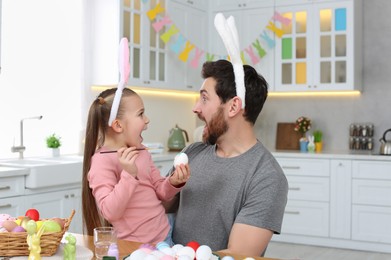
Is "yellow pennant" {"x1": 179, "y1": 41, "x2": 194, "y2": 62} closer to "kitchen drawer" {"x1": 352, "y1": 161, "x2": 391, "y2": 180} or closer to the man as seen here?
"kitchen drawer" {"x1": 352, "y1": 161, "x2": 391, "y2": 180}

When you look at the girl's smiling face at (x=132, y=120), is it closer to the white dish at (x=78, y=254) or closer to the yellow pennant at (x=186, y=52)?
the white dish at (x=78, y=254)

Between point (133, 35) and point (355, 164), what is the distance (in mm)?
2141

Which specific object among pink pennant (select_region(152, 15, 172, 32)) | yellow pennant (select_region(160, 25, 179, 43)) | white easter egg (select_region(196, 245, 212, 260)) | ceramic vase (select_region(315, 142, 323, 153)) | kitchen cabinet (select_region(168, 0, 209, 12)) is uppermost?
kitchen cabinet (select_region(168, 0, 209, 12))

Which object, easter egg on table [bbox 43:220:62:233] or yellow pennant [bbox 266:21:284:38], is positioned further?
yellow pennant [bbox 266:21:284:38]

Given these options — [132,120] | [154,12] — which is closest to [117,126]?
[132,120]

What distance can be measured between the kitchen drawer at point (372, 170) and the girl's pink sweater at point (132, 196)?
3.16 metres

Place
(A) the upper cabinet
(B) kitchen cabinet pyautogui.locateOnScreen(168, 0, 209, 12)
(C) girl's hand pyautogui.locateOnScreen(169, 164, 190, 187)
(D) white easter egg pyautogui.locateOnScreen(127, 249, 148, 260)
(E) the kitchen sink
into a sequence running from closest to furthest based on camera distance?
(D) white easter egg pyautogui.locateOnScreen(127, 249, 148, 260) < (C) girl's hand pyautogui.locateOnScreen(169, 164, 190, 187) < (E) the kitchen sink < (A) the upper cabinet < (B) kitchen cabinet pyautogui.locateOnScreen(168, 0, 209, 12)

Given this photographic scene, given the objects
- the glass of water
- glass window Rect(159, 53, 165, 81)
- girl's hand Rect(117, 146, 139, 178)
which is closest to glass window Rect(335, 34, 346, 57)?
glass window Rect(159, 53, 165, 81)

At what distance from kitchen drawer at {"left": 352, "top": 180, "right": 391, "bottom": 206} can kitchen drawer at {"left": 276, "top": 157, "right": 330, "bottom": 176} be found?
0.28 metres

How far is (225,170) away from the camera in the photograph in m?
2.22

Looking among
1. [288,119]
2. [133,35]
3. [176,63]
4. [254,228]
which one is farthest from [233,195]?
[288,119]

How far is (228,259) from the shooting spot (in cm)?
149

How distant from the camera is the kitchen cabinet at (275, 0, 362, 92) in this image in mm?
5340

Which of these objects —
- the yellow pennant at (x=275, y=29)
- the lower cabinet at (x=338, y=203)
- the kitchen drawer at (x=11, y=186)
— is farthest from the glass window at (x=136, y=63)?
the kitchen drawer at (x=11, y=186)
